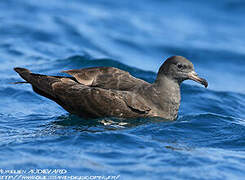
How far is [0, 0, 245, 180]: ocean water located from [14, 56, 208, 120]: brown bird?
20 centimetres

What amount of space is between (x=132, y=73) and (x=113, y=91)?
458 cm

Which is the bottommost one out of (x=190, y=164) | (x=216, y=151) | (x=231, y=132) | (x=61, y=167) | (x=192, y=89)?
(x=61, y=167)

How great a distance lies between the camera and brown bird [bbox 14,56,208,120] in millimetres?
7641

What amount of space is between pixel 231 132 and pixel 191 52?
7529mm

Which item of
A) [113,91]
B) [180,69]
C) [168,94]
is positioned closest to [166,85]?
[168,94]

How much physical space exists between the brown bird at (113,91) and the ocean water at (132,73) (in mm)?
199

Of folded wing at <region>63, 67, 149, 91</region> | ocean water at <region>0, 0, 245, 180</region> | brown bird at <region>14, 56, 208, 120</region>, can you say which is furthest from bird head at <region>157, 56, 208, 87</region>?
ocean water at <region>0, 0, 245, 180</region>

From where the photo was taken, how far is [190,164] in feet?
20.4

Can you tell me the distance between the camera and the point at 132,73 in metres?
12.3

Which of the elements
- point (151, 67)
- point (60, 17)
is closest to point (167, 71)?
point (151, 67)

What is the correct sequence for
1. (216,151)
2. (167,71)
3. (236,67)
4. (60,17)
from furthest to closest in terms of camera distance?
1. (60,17)
2. (236,67)
3. (167,71)
4. (216,151)

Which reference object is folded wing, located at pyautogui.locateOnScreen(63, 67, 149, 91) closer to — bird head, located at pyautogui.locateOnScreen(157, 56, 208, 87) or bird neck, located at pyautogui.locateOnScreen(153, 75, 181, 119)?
bird neck, located at pyautogui.locateOnScreen(153, 75, 181, 119)

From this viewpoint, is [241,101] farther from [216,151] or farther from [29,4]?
[29,4]

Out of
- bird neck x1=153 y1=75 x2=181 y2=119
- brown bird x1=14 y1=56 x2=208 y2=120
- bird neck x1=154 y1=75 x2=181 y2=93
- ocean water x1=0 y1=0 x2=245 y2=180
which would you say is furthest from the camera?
bird neck x1=154 y1=75 x2=181 y2=93
